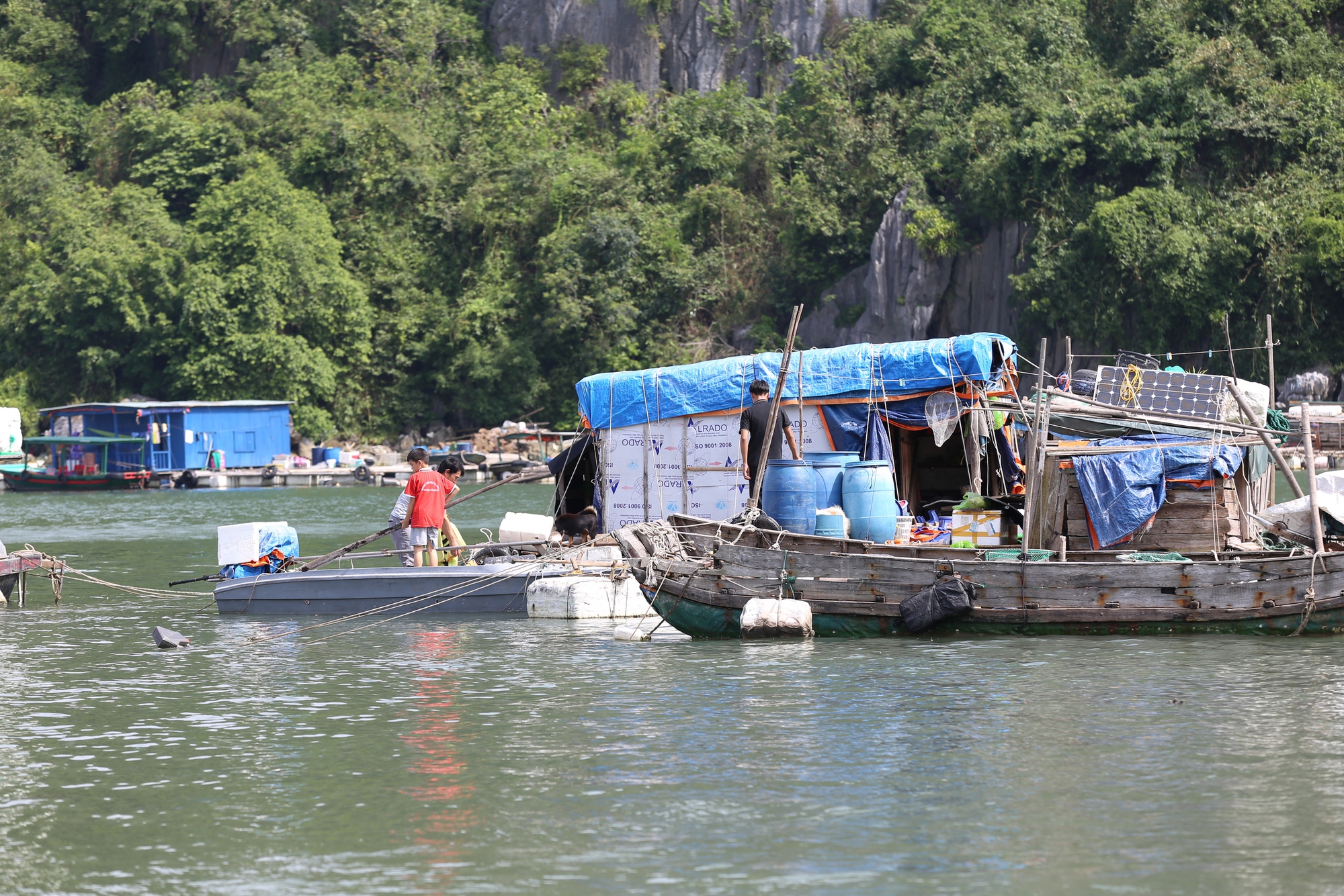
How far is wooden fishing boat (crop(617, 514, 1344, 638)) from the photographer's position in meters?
14.6

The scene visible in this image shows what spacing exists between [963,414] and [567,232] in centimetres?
4579

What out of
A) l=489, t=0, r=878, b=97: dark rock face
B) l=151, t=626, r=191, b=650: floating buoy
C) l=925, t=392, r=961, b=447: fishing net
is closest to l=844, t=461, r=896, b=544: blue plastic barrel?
l=925, t=392, r=961, b=447: fishing net

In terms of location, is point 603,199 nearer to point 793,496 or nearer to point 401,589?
point 401,589

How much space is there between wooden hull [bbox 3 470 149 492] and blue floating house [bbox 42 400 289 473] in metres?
1.01

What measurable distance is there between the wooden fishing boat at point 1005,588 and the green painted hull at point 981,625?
0.04 ft

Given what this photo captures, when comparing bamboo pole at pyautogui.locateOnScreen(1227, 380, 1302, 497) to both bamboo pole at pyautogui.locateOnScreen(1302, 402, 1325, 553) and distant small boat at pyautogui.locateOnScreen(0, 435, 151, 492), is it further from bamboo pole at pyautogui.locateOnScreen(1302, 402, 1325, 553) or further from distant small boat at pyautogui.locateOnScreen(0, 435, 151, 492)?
distant small boat at pyautogui.locateOnScreen(0, 435, 151, 492)

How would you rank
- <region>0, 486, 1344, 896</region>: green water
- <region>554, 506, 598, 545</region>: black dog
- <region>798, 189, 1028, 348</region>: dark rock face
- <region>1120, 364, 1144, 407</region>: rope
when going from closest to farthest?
<region>0, 486, 1344, 896</region>: green water < <region>1120, 364, 1144, 407</region>: rope < <region>554, 506, 598, 545</region>: black dog < <region>798, 189, 1028, 348</region>: dark rock face

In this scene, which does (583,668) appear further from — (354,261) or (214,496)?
(354,261)

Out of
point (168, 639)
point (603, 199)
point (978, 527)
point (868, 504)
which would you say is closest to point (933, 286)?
point (603, 199)

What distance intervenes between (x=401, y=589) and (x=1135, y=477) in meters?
8.81

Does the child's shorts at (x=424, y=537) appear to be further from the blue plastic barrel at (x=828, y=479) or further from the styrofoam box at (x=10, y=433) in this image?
the styrofoam box at (x=10, y=433)

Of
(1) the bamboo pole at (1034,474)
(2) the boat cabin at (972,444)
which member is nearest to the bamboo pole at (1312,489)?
(2) the boat cabin at (972,444)

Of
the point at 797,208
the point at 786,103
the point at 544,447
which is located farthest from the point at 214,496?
the point at 786,103

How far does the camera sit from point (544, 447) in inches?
2335
